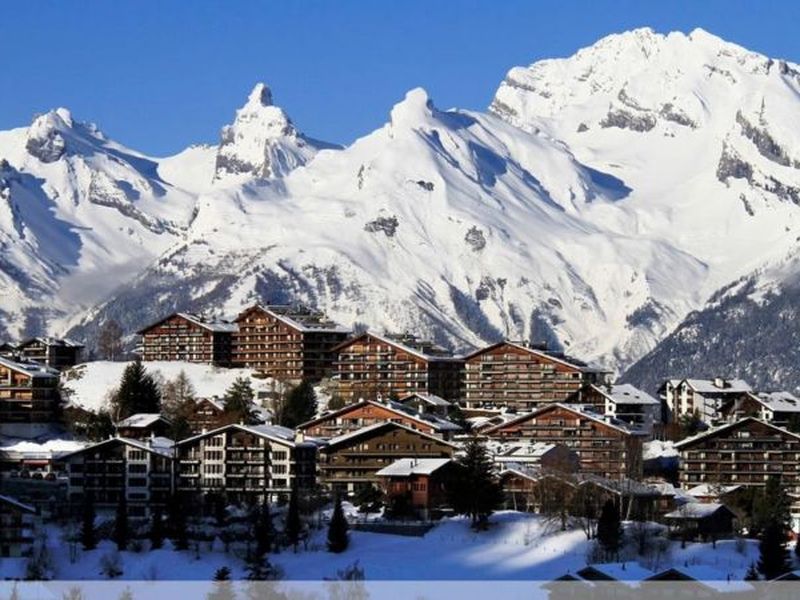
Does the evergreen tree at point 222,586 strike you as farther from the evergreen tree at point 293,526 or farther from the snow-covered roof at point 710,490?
the snow-covered roof at point 710,490

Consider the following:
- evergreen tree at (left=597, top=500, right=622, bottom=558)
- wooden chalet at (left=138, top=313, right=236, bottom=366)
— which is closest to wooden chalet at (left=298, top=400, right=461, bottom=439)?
evergreen tree at (left=597, top=500, right=622, bottom=558)

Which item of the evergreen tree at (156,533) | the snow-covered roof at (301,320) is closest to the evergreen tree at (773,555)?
the evergreen tree at (156,533)

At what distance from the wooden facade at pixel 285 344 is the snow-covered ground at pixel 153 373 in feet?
8.14

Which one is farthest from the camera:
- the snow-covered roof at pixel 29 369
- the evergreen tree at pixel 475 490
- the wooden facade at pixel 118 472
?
the snow-covered roof at pixel 29 369

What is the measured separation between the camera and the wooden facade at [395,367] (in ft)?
485

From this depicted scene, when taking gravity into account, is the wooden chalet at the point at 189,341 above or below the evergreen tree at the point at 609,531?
above

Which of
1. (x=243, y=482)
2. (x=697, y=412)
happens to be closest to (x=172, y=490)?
(x=243, y=482)

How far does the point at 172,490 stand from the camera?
109 metres

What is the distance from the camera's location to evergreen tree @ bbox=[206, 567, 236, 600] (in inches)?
3199

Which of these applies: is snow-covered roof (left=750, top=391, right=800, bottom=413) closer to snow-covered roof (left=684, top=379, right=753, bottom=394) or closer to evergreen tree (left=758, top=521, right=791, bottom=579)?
snow-covered roof (left=684, top=379, right=753, bottom=394)

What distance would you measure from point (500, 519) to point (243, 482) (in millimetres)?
19213

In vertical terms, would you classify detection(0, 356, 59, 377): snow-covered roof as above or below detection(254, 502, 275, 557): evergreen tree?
above

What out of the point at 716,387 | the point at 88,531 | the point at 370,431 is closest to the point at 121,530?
the point at 88,531

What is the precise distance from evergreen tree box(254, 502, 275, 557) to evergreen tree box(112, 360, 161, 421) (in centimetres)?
3234
